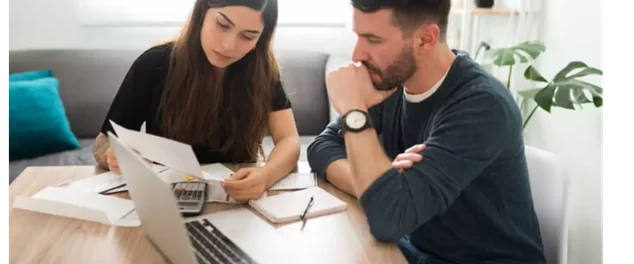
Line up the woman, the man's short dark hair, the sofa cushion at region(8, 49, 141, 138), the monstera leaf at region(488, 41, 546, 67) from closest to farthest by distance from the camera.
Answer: the man's short dark hair, the woman, the monstera leaf at region(488, 41, 546, 67), the sofa cushion at region(8, 49, 141, 138)

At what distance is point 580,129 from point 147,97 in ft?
4.54

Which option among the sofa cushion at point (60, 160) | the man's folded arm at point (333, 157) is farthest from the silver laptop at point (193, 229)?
the sofa cushion at point (60, 160)

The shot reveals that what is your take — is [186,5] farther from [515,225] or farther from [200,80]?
[515,225]

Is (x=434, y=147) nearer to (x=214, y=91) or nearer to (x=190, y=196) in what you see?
(x=190, y=196)

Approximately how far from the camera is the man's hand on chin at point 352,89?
1276mm

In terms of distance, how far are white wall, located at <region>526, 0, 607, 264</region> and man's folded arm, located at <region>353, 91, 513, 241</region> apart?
83 centimetres

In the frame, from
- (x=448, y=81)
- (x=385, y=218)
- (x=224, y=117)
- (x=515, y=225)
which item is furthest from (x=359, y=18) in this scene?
(x=224, y=117)

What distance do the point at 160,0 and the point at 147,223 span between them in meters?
2.32

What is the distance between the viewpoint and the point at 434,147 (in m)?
1.12

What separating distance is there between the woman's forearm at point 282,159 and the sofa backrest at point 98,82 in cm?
126

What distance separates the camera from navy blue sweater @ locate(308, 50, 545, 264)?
110 centimetres

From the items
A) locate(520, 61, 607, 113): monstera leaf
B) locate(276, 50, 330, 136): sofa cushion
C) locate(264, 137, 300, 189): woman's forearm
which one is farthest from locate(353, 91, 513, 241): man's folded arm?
locate(276, 50, 330, 136): sofa cushion

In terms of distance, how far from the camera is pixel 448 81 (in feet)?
3.99

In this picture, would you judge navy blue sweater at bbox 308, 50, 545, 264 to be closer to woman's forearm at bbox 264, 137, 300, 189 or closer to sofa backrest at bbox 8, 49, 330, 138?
woman's forearm at bbox 264, 137, 300, 189
